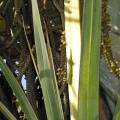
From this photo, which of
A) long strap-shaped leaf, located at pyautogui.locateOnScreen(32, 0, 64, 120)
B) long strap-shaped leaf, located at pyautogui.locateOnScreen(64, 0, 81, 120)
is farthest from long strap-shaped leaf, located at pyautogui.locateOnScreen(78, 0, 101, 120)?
long strap-shaped leaf, located at pyautogui.locateOnScreen(64, 0, 81, 120)

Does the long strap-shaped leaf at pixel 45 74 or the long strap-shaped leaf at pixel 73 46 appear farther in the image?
the long strap-shaped leaf at pixel 73 46

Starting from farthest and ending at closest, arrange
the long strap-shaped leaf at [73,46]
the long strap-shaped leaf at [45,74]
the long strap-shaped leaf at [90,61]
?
the long strap-shaped leaf at [73,46] → the long strap-shaped leaf at [45,74] → the long strap-shaped leaf at [90,61]

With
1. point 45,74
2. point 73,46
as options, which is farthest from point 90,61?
point 73,46

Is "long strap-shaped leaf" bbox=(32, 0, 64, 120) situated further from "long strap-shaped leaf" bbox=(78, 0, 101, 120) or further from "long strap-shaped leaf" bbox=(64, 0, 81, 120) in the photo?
"long strap-shaped leaf" bbox=(64, 0, 81, 120)

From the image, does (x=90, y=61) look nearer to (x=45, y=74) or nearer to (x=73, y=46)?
(x=45, y=74)

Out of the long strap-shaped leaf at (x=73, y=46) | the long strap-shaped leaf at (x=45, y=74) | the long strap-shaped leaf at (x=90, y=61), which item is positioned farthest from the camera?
the long strap-shaped leaf at (x=73, y=46)

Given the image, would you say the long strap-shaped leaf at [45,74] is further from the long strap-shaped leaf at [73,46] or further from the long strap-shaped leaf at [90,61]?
the long strap-shaped leaf at [73,46]

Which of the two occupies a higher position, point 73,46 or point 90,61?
point 73,46

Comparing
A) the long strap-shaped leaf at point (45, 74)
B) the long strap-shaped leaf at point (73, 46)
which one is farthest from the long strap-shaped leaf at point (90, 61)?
the long strap-shaped leaf at point (73, 46)
